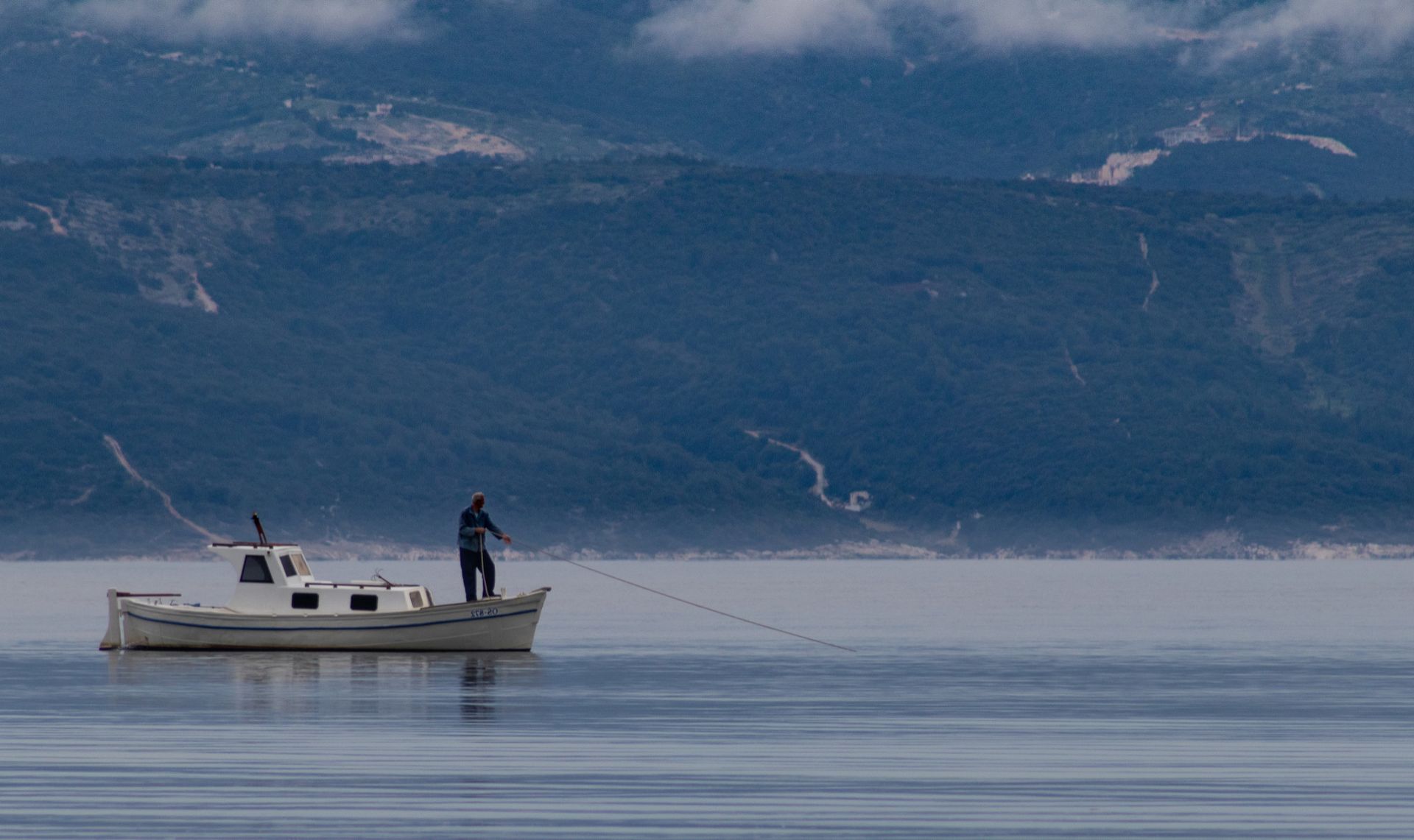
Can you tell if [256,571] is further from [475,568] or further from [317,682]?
[317,682]

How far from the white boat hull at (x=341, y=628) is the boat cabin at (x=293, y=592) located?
32cm

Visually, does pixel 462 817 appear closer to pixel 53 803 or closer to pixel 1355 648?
pixel 53 803

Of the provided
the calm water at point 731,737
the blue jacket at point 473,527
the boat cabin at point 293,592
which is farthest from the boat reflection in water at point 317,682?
the blue jacket at point 473,527

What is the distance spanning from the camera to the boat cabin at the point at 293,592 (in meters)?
49.9

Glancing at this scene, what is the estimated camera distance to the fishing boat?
49000 mm

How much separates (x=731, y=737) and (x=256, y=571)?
2077 centimetres

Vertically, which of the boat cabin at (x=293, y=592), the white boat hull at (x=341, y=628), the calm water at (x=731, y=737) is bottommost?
the calm water at (x=731, y=737)

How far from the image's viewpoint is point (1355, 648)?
53.2m

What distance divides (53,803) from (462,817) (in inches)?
158

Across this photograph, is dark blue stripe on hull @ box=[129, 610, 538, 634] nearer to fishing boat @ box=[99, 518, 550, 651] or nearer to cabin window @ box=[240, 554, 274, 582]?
fishing boat @ box=[99, 518, 550, 651]

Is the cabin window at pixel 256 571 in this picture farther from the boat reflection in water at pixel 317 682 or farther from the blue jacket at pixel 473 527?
the blue jacket at pixel 473 527

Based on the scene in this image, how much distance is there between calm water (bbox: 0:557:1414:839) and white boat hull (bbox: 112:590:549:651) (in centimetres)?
72

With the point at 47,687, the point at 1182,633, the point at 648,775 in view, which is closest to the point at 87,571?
the point at 1182,633

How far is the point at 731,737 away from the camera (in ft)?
104
